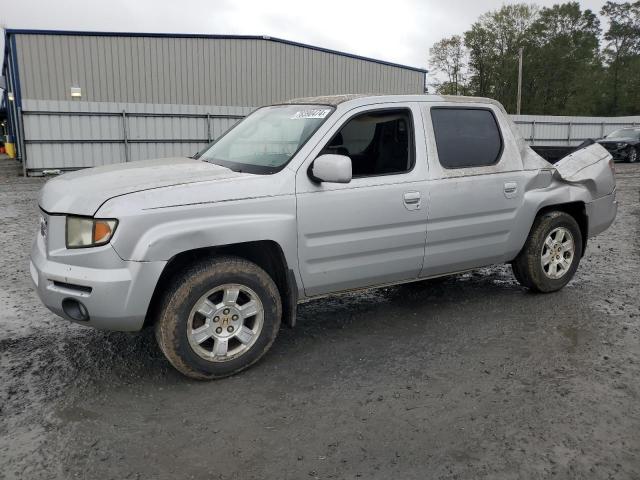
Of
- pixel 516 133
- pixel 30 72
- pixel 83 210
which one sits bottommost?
pixel 83 210

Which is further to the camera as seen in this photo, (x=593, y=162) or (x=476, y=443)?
(x=593, y=162)

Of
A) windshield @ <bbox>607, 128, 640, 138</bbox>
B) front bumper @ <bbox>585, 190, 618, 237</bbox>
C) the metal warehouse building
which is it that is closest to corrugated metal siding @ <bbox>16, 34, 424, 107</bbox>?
the metal warehouse building

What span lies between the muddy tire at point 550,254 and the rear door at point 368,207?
4.29ft

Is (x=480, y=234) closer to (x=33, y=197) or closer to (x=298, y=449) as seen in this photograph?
(x=298, y=449)

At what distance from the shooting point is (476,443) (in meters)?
2.83

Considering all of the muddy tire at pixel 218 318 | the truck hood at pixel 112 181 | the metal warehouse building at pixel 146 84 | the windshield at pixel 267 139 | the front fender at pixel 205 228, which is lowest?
the muddy tire at pixel 218 318

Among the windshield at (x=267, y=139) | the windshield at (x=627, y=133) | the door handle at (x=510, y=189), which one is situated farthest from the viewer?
the windshield at (x=627, y=133)

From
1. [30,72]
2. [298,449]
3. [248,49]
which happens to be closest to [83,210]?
[298,449]

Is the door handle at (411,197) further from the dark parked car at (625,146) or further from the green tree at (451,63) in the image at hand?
the green tree at (451,63)

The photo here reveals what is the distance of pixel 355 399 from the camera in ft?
10.8

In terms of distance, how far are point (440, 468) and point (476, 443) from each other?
0.98 feet

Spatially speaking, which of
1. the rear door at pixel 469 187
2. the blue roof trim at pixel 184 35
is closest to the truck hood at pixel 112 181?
the rear door at pixel 469 187

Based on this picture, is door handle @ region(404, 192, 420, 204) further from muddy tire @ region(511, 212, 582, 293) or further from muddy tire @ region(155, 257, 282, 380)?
muddy tire @ region(511, 212, 582, 293)

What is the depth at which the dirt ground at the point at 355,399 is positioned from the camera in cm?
268
